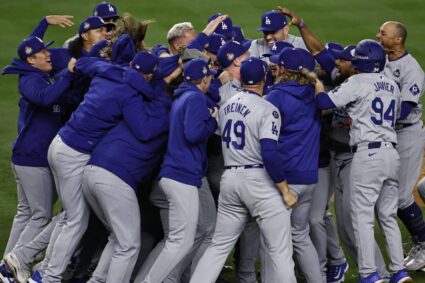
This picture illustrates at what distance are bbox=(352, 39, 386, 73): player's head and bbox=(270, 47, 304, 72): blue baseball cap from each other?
537 millimetres

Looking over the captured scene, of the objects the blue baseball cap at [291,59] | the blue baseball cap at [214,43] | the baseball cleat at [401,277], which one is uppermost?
the blue baseball cap at [291,59]

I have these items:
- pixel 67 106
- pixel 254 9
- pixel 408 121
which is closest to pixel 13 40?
pixel 254 9

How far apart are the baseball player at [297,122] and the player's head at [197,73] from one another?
19.4 inches

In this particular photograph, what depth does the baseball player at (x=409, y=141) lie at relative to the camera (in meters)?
8.81

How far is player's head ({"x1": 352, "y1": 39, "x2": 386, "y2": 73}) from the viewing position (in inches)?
315

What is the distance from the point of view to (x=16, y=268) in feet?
27.3

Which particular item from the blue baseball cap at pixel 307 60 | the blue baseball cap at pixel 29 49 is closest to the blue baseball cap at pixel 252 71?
the blue baseball cap at pixel 307 60

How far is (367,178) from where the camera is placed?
802 cm

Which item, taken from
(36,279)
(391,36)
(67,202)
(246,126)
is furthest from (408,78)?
(36,279)

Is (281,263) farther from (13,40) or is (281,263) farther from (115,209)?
(13,40)

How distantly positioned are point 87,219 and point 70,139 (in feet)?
2.05

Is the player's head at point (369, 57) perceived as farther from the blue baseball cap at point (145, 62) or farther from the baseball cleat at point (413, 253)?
the baseball cleat at point (413, 253)

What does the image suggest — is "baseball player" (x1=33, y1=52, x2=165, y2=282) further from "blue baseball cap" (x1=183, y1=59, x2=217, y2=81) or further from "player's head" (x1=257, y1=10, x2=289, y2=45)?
"player's head" (x1=257, y1=10, x2=289, y2=45)

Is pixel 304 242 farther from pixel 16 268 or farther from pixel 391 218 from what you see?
pixel 16 268
